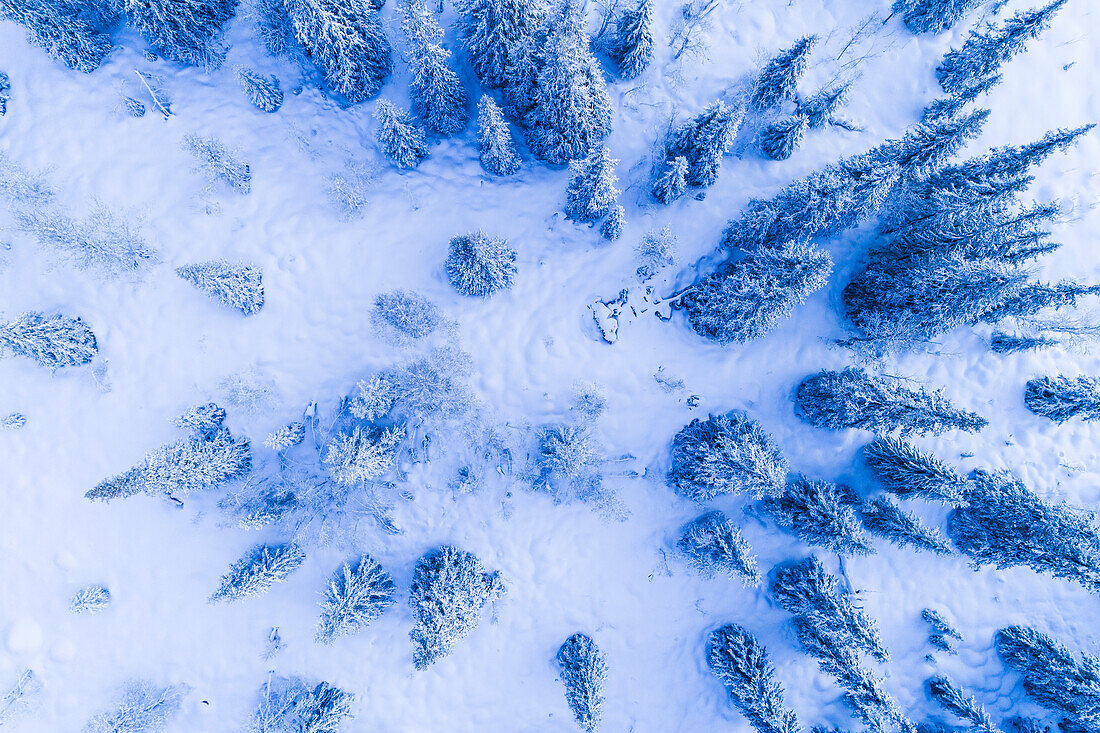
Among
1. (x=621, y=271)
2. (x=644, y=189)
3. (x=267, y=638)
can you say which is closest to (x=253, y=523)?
(x=267, y=638)


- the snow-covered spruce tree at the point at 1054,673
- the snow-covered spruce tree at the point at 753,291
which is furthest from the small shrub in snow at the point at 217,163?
the snow-covered spruce tree at the point at 1054,673

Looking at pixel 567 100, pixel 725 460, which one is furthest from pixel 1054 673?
Result: pixel 567 100

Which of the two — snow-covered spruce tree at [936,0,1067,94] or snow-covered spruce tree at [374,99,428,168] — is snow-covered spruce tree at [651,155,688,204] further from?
snow-covered spruce tree at [936,0,1067,94]

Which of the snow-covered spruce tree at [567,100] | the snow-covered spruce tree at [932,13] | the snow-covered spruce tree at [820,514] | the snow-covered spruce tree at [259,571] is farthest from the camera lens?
the snow-covered spruce tree at [932,13]

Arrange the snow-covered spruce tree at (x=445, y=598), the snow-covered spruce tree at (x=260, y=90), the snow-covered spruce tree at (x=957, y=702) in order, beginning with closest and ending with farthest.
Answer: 1. the snow-covered spruce tree at (x=445, y=598)
2. the snow-covered spruce tree at (x=260, y=90)
3. the snow-covered spruce tree at (x=957, y=702)

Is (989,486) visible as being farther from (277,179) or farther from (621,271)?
(277,179)

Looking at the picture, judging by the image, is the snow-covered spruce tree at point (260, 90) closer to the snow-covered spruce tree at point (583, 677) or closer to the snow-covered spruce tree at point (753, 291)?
the snow-covered spruce tree at point (753, 291)

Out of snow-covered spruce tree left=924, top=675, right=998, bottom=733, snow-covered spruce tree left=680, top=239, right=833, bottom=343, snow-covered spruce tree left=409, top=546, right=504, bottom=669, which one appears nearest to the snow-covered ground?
snow-covered spruce tree left=924, top=675, right=998, bottom=733
